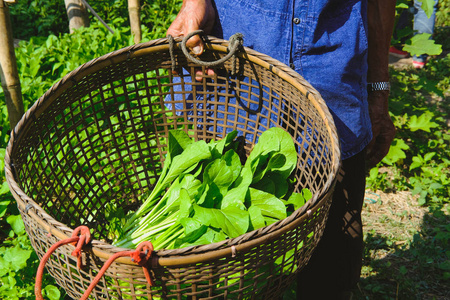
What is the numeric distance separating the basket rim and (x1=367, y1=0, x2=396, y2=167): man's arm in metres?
0.52

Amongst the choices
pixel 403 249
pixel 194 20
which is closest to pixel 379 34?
pixel 194 20

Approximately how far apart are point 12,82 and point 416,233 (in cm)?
265

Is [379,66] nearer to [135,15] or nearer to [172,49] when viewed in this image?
[172,49]

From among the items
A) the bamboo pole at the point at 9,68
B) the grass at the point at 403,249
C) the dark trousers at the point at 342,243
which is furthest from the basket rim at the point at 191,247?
the grass at the point at 403,249

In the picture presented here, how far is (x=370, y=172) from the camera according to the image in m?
3.30

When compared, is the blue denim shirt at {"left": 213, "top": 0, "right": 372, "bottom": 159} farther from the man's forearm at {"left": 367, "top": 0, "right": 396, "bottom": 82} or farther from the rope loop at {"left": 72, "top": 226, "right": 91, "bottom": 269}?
the rope loop at {"left": 72, "top": 226, "right": 91, "bottom": 269}

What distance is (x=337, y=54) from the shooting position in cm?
151

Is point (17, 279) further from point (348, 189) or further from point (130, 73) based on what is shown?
point (348, 189)

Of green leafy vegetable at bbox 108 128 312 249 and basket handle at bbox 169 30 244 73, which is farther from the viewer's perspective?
basket handle at bbox 169 30 244 73

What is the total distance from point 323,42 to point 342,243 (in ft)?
2.78

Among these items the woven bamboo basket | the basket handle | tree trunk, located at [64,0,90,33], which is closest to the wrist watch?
the woven bamboo basket

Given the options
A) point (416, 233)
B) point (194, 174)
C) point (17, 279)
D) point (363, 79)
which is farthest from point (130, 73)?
point (416, 233)

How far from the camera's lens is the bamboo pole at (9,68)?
A: 191cm

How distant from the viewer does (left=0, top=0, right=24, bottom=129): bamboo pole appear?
1.91m
